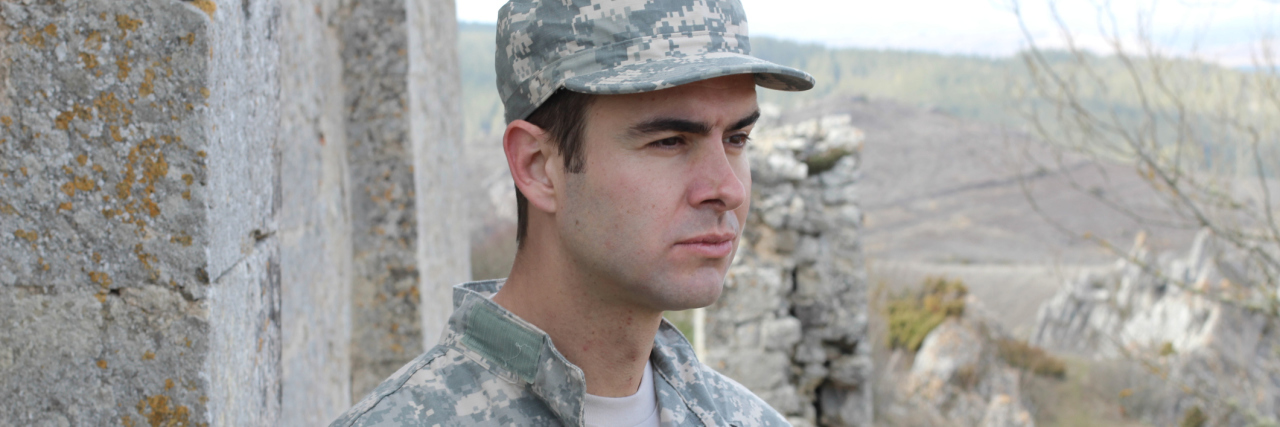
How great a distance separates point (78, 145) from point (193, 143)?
0.44 feet

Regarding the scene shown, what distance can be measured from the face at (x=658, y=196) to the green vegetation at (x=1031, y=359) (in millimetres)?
16319

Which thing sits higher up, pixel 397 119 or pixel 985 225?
pixel 397 119

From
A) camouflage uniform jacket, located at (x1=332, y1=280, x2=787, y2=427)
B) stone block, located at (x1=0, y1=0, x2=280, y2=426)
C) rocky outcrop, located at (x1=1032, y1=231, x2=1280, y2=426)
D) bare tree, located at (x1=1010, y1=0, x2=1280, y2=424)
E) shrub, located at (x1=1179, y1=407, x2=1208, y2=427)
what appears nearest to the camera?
stone block, located at (x1=0, y1=0, x2=280, y2=426)

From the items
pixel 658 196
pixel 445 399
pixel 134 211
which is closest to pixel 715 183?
pixel 658 196

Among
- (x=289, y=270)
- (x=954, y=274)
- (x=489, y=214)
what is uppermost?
(x=289, y=270)

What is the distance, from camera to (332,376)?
2.59 m

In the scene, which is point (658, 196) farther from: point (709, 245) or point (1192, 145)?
point (1192, 145)

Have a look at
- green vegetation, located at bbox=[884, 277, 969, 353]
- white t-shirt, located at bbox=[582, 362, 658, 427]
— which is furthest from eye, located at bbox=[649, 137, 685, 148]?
green vegetation, located at bbox=[884, 277, 969, 353]

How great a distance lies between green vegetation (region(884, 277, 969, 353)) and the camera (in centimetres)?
1509

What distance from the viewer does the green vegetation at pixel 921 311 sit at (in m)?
15.1

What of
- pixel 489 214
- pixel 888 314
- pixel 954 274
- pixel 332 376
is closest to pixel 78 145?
pixel 332 376

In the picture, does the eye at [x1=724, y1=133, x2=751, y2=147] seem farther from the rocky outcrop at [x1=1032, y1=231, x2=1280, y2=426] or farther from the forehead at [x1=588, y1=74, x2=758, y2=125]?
the rocky outcrop at [x1=1032, y1=231, x2=1280, y2=426]

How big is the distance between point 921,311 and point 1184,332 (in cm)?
436

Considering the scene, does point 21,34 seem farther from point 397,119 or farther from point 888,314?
point 888,314
